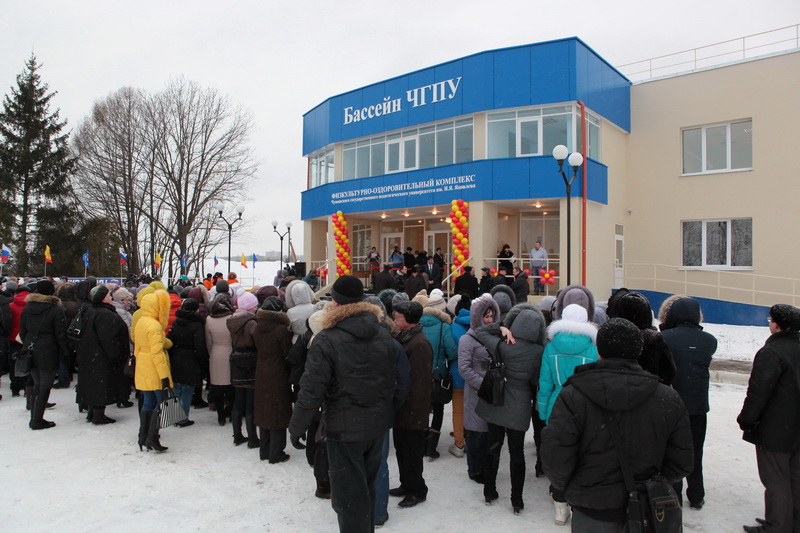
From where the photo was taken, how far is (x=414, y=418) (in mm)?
4480

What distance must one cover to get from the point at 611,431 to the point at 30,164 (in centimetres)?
3896

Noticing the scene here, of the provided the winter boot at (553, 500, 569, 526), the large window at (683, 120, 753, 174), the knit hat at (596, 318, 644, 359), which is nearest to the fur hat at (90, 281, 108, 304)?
the winter boot at (553, 500, 569, 526)

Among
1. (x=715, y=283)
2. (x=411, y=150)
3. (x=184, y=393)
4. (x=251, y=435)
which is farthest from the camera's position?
(x=411, y=150)

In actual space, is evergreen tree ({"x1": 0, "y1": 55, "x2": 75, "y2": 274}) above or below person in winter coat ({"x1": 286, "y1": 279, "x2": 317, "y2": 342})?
above

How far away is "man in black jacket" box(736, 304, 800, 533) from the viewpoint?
3699mm

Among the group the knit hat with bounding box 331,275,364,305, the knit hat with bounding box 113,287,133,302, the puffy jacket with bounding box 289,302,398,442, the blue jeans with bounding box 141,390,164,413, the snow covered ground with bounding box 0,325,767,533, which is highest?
the knit hat with bounding box 331,275,364,305

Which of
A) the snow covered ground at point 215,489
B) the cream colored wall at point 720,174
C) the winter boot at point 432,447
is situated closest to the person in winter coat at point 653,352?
the snow covered ground at point 215,489

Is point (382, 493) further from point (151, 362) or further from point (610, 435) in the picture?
point (151, 362)

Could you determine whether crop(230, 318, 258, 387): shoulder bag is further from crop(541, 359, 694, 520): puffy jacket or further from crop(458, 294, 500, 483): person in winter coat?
crop(541, 359, 694, 520): puffy jacket

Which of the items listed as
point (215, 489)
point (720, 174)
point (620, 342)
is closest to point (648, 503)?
point (620, 342)

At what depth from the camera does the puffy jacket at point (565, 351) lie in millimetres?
3920

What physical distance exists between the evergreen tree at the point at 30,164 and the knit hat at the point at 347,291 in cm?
3544

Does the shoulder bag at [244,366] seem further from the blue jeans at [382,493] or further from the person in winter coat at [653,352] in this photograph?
the person in winter coat at [653,352]

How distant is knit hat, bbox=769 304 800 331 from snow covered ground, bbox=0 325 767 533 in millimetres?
1719
